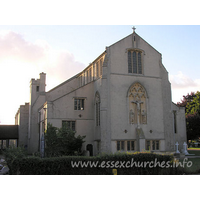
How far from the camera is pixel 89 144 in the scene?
31.1 m

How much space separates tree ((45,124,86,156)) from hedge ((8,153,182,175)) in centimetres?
725

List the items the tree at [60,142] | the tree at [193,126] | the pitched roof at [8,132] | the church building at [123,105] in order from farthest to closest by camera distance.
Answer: the tree at [193,126] → the pitched roof at [8,132] → the church building at [123,105] → the tree at [60,142]

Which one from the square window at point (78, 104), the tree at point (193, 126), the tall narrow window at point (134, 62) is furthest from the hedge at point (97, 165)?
the tree at point (193, 126)

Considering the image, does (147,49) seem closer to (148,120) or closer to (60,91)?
(148,120)

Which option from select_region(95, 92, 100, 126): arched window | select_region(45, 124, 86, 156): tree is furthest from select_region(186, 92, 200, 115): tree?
select_region(45, 124, 86, 156): tree

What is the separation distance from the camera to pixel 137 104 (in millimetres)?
30422

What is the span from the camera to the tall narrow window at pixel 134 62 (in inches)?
1236

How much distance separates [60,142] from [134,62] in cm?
1445

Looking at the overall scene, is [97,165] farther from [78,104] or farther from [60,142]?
[78,104]

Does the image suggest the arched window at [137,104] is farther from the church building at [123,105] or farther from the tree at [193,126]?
the tree at [193,126]

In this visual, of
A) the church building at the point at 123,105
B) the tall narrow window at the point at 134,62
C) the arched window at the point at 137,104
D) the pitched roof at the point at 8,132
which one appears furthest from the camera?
the pitched roof at the point at 8,132

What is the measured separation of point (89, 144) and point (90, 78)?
10733 millimetres

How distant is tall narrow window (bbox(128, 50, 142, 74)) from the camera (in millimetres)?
31406

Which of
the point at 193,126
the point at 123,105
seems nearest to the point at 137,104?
the point at 123,105
